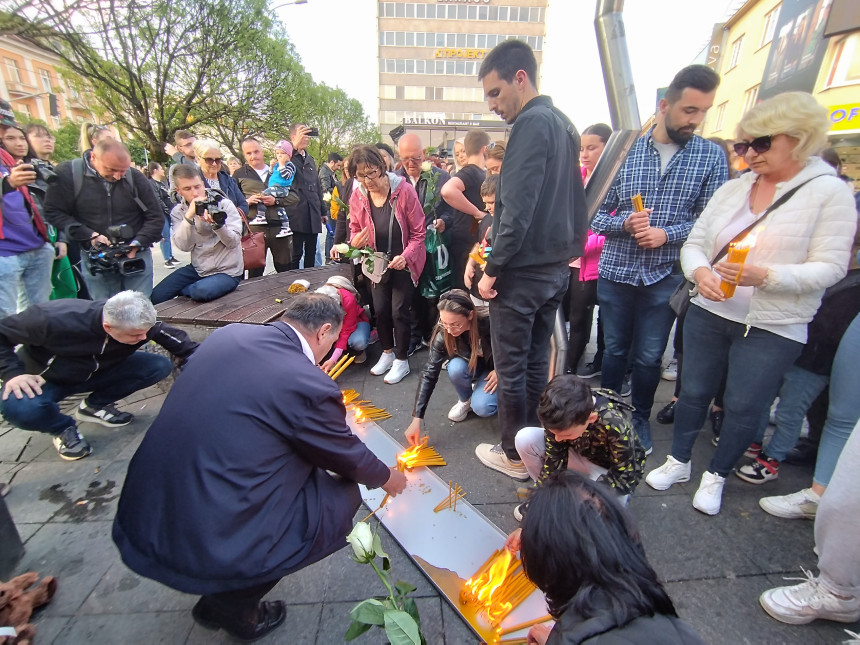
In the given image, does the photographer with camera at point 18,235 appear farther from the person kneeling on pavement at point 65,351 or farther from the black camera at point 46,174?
the person kneeling on pavement at point 65,351

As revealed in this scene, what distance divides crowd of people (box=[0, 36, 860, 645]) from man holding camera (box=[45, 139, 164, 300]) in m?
0.02

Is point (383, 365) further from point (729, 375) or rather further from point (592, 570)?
point (592, 570)

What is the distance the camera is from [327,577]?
1.82 meters

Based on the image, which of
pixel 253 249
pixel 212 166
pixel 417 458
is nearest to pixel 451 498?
pixel 417 458

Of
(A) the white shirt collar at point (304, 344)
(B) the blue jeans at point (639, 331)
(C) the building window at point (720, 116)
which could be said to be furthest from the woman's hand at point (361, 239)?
(C) the building window at point (720, 116)

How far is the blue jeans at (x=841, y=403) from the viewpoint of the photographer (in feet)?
6.14

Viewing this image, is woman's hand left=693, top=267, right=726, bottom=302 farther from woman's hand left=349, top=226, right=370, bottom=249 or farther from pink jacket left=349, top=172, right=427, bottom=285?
woman's hand left=349, top=226, right=370, bottom=249

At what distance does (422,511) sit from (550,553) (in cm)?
133

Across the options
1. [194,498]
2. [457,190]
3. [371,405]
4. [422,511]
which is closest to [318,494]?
[194,498]

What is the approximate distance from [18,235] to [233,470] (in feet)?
11.9

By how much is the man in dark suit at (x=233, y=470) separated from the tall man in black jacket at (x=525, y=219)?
1.02 meters

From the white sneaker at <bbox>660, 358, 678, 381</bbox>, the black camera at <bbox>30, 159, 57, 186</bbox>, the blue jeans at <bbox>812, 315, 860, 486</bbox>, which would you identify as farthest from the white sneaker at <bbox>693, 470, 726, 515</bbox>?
the black camera at <bbox>30, 159, 57, 186</bbox>

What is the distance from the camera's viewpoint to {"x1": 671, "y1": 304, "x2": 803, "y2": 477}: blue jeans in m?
1.84

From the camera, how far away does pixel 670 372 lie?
3598mm
